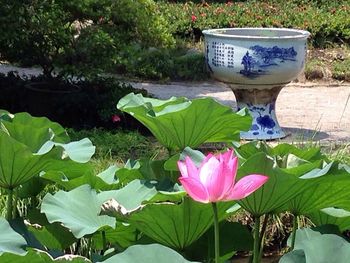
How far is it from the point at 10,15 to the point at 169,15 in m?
6.66

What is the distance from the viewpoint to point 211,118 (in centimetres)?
232

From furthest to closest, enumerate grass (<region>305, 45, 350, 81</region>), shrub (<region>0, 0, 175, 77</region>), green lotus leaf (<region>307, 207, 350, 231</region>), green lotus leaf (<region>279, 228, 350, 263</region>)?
grass (<region>305, 45, 350, 81</region>)
shrub (<region>0, 0, 175, 77</region>)
green lotus leaf (<region>307, 207, 350, 231</region>)
green lotus leaf (<region>279, 228, 350, 263</region>)

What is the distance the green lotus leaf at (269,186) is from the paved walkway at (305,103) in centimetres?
477

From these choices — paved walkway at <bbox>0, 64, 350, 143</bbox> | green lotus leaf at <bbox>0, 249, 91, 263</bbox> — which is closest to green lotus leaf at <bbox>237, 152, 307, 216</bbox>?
green lotus leaf at <bbox>0, 249, 91, 263</bbox>

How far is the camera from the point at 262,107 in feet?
23.7

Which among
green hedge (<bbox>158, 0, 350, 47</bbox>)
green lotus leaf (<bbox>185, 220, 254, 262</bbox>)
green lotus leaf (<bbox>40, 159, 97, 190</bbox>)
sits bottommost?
green hedge (<bbox>158, 0, 350, 47</bbox>)

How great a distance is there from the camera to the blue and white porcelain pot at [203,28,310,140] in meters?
6.90

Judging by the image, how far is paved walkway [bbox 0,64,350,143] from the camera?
7.59m

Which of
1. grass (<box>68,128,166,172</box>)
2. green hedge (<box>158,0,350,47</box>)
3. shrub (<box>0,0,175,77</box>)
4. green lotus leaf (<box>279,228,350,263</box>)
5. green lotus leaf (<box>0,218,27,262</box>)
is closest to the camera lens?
green lotus leaf (<box>279,228,350,263</box>)

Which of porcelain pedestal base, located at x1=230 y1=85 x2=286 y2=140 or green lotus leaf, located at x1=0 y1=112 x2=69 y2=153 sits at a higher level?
green lotus leaf, located at x1=0 y1=112 x2=69 y2=153

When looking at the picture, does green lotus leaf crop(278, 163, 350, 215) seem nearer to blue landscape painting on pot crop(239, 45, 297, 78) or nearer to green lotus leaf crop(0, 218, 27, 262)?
green lotus leaf crop(0, 218, 27, 262)

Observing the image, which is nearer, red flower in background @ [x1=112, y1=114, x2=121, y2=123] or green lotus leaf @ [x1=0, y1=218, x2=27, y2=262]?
green lotus leaf @ [x1=0, y1=218, x2=27, y2=262]

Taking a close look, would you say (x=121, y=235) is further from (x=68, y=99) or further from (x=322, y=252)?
(x=68, y=99)

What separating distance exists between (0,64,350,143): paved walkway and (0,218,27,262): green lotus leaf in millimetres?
4990
